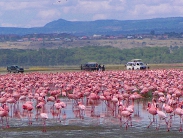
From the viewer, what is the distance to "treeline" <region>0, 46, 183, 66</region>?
361 feet

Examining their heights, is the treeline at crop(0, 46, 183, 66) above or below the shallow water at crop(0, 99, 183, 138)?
below

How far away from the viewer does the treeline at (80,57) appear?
361ft

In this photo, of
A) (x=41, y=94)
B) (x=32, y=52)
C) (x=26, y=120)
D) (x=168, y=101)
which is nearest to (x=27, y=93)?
(x=41, y=94)

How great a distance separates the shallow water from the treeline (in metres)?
85.0

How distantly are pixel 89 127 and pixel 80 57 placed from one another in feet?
309

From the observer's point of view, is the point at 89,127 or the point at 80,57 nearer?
the point at 89,127

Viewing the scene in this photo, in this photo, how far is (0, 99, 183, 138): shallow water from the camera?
60.0 ft

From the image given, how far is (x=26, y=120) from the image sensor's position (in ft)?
70.4

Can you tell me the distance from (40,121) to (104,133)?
325 centimetres

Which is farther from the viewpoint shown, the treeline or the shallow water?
the treeline

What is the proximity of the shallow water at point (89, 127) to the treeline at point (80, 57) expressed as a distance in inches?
3346

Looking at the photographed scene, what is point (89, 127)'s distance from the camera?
64.3 ft

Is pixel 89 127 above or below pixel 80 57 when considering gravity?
above

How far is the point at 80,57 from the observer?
113812 mm
